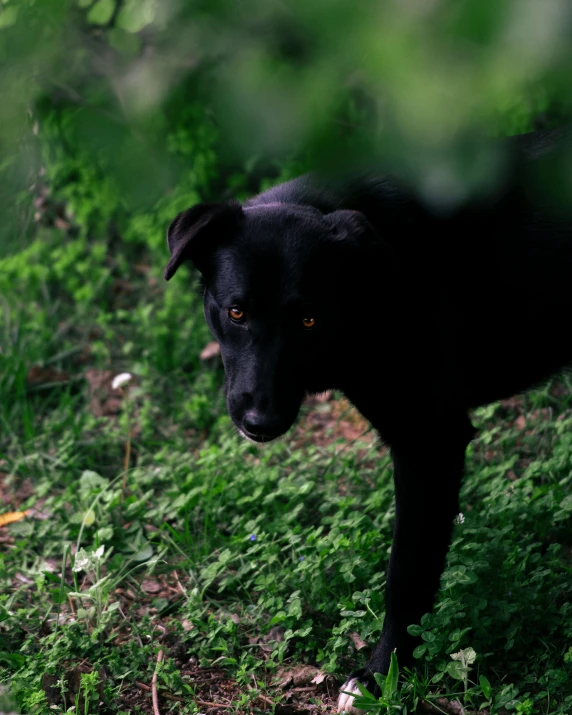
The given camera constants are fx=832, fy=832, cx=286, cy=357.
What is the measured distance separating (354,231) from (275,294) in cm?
33

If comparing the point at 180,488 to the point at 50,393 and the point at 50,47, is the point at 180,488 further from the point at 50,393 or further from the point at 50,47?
the point at 50,47

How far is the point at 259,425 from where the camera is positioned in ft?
8.39

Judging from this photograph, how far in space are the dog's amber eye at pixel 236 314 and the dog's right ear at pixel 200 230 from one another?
0.23 m

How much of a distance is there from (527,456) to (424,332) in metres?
1.53

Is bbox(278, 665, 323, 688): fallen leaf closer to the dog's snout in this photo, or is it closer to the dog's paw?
the dog's paw

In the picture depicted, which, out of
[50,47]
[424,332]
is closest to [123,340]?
[424,332]

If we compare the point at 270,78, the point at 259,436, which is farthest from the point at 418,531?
the point at 270,78

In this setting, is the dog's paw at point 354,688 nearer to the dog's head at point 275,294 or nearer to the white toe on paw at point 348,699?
the white toe on paw at point 348,699

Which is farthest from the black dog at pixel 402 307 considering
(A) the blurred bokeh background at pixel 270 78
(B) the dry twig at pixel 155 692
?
(A) the blurred bokeh background at pixel 270 78

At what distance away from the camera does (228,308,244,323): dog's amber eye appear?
8.61 ft

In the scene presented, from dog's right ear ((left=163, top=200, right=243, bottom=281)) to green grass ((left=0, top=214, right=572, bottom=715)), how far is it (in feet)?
3.35

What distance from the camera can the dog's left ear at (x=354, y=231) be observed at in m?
2.62

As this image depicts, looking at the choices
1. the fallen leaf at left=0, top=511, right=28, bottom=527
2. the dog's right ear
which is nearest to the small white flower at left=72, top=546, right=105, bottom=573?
the fallen leaf at left=0, top=511, right=28, bottom=527

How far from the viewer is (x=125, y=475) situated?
3.90 meters
